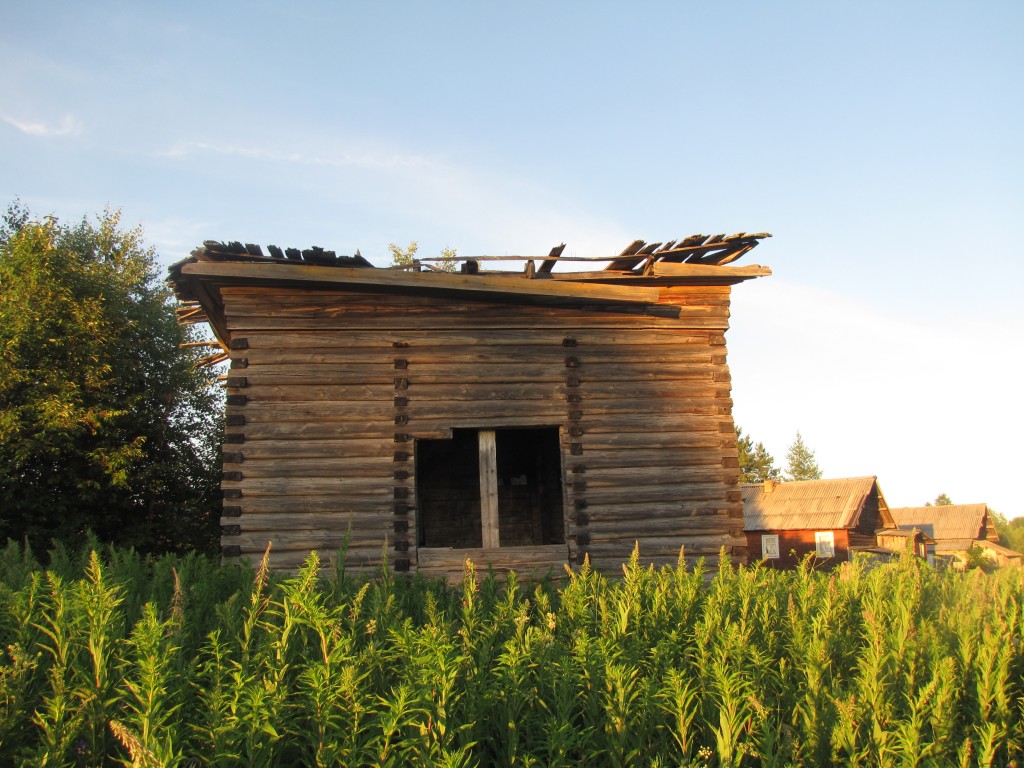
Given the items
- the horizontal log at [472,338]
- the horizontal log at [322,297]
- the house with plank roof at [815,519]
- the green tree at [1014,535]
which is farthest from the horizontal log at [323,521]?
the green tree at [1014,535]

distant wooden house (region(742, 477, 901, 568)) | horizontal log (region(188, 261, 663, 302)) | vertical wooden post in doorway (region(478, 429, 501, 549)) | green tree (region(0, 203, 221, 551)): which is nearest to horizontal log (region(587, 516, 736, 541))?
vertical wooden post in doorway (region(478, 429, 501, 549))

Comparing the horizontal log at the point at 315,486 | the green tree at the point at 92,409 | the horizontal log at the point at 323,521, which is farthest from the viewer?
the green tree at the point at 92,409

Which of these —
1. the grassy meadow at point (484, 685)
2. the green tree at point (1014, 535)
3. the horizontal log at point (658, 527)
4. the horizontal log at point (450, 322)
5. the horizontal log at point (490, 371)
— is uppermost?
the horizontal log at point (450, 322)

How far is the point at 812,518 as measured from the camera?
38.8 m

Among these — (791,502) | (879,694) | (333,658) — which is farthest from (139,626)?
(791,502)

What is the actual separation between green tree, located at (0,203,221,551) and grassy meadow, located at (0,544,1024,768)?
1570 centimetres

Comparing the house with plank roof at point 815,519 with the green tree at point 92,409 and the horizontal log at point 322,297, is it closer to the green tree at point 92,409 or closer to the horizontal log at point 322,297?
the green tree at point 92,409

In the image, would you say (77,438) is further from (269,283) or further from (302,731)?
(302,731)

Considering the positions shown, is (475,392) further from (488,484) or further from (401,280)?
(401,280)

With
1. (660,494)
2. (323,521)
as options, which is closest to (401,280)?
(323,521)

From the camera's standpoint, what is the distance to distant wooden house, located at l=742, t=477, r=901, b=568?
38.2 m

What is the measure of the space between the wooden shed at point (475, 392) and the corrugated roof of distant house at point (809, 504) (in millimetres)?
29635

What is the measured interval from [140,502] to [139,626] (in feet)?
65.7

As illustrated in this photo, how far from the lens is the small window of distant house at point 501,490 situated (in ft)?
54.5
